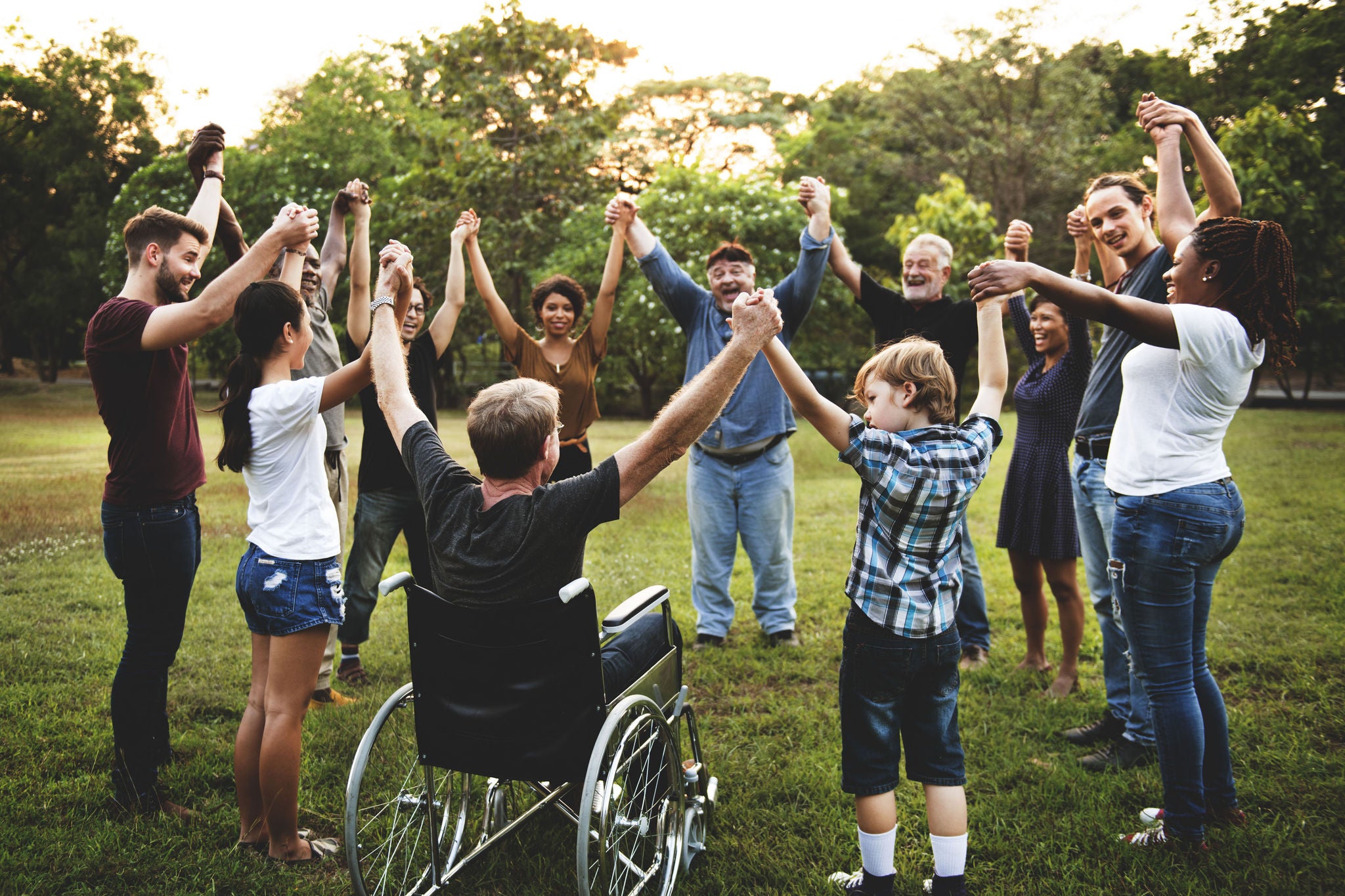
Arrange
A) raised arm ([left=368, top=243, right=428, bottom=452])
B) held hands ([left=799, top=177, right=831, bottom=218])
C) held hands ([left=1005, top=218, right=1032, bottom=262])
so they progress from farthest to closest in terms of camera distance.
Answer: held hands ([left=799, top=177, right=831, bottom=218]), held hands ([left=1005, top=218, right=1032, bottom=262]), raised arm ([left=368, top=243, right=428, bottom=452])

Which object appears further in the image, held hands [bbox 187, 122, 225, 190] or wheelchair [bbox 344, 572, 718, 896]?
held hands [bbox 187, 122, 225, 190]

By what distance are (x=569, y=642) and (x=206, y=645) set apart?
11.6ft

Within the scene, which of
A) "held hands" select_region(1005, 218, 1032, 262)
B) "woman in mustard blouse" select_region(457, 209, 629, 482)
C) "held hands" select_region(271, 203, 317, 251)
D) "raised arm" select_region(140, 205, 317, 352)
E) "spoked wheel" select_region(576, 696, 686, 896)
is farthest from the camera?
"woman in mustard blouse" select_region(457, 209, 629, 482)

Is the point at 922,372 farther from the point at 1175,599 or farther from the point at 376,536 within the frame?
the point at 376,536

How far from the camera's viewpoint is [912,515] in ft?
7.50

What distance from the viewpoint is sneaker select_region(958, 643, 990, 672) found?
437cm

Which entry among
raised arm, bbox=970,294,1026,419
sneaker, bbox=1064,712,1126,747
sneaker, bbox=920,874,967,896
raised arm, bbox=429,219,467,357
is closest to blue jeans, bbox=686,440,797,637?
raised arm, bbox=429,219,467,357

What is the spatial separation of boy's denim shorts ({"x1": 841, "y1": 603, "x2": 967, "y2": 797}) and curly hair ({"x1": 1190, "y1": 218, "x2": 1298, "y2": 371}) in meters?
1.28

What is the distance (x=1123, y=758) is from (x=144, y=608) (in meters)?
3.60

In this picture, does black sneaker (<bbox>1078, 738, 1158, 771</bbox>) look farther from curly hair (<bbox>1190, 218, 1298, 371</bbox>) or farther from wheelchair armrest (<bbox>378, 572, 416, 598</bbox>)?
wheelchair armrest (<bbox>378, 572, 416, 598</bbox>)

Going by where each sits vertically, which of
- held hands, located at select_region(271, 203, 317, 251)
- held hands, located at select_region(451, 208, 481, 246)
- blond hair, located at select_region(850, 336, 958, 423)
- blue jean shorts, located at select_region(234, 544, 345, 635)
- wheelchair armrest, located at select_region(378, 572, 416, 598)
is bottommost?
blue jean shorts, located at select_region(234, 544, 345, 635)

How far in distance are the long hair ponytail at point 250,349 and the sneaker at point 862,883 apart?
2.19m

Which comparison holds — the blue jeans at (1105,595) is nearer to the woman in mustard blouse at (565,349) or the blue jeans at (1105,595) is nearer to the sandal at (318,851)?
the woman in mustard blouse at (565,349)

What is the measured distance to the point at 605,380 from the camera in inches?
1026
